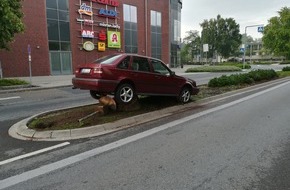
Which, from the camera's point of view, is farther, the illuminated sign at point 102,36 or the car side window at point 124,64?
the illuminated sign at point 102,36

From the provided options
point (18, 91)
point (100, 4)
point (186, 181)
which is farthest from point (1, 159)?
point (100, 4)

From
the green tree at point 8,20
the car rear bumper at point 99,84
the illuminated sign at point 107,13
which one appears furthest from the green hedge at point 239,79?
the illuminated sign at point 107,13

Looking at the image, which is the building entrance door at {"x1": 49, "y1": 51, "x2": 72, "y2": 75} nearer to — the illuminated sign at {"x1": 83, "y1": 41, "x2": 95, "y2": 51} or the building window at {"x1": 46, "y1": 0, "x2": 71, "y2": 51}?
the building window at {"x1": 46, "y1": 0, "x2": 71, "y2": 51}

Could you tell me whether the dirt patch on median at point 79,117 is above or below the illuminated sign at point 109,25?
below

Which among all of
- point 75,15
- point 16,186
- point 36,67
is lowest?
point 16,186

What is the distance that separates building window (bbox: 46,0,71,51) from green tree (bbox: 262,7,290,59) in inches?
948

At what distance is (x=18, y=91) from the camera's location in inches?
608

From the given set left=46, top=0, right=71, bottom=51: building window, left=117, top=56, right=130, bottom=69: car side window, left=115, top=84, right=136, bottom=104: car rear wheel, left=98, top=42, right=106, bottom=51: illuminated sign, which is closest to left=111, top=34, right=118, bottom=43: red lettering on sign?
left=98, top=42, right=106, bottom=51: illuminated sign

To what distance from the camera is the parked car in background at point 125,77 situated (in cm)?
687

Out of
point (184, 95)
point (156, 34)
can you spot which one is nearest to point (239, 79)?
point (184, 95)

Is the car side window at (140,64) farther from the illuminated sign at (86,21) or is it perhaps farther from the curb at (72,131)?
the illuminated sign at (86,21)

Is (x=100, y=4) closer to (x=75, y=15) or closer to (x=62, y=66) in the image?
(x=75, y=15)

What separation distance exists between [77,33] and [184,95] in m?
21.8

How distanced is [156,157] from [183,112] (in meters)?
3.79
